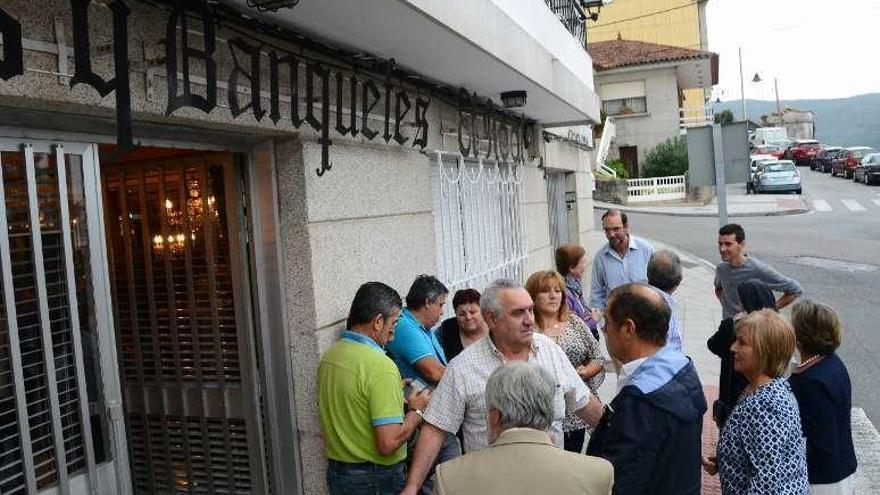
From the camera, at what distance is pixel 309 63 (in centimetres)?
441

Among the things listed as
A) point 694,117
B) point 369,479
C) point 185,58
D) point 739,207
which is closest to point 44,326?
point 185,58

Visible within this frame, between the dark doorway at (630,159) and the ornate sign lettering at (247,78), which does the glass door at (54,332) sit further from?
the dark doorway at (630,159)

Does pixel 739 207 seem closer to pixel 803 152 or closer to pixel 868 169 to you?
pixel 868 169

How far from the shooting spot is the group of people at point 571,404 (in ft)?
7.87

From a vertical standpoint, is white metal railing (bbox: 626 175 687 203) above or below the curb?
above

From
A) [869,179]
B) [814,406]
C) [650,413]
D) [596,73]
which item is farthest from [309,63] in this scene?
[869,179]

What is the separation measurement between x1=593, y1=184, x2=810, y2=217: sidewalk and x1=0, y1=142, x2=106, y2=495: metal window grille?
23.2 metres

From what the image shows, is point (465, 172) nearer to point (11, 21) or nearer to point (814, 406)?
point (814, 406)

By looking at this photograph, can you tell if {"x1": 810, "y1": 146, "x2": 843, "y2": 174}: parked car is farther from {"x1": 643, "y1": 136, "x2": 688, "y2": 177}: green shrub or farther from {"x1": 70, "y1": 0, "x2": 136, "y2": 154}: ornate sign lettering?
{"x1": 70, "y1": 0, "x2": 136, "y2": 154}: ornate sign lettering

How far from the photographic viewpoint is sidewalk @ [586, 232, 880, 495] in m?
5.44

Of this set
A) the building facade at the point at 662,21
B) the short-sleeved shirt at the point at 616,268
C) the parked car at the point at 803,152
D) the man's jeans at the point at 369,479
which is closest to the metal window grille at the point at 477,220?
the short-sleeved shirt at the point at 616,268

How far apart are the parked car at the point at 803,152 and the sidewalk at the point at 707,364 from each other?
33600mm

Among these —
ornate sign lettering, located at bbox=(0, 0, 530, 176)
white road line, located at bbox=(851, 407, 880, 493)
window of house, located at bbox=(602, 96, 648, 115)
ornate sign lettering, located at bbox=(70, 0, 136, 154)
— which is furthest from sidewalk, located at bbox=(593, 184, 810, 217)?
ornate sign lettering, located at bbox=(70, 0, 136, 154)

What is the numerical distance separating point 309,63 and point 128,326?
6.83ft
